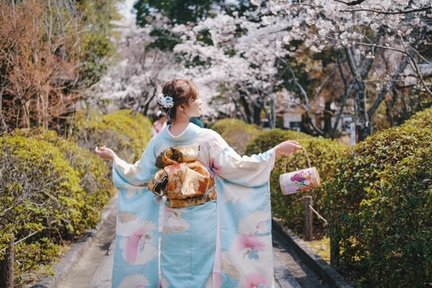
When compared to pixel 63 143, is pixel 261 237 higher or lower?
higher

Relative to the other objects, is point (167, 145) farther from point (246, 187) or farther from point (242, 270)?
point (242, 270)

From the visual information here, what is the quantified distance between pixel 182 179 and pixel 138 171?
58cm

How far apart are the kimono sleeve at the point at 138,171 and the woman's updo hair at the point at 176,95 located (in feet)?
1.34

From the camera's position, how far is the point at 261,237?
4320 mm

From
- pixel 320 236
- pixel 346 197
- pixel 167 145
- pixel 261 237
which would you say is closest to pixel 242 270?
pixel 261 237

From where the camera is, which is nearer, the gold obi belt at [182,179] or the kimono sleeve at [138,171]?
the gold obi belt at [182,179]

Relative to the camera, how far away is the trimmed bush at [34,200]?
5.06m

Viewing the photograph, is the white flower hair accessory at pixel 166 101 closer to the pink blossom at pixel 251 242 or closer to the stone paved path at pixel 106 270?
the pink blossom at pixel 251 242

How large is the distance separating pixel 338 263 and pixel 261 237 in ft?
6.11

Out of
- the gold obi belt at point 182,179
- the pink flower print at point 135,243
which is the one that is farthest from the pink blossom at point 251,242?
the pink flower print at point 135,243

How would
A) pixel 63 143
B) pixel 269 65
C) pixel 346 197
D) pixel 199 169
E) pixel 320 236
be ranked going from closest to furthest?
pixel 199 169 → pixel 346 197 → pixel 320 236 → pixel 63 143 → pixel 269 65

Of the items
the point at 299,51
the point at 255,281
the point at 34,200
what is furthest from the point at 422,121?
the point at 299,51

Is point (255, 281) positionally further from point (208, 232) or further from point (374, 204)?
point (374, 204)

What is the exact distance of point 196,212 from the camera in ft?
13.7
